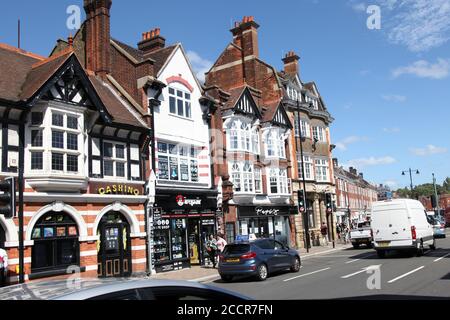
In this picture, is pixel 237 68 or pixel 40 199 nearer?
pixel 40 199

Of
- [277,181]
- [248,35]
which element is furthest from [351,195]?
[248,35]

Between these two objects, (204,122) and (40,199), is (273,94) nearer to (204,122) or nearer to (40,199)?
(204,122)

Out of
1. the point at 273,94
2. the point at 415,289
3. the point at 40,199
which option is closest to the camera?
the point at 415,289

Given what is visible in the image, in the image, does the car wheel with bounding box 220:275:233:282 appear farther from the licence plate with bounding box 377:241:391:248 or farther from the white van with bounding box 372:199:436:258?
the licence plate with bounding box 377:241:391:248

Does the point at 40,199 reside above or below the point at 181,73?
below

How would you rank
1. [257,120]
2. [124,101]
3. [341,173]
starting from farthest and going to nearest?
[341,173], [257,120], [124,101]

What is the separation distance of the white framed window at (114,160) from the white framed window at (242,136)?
387 inches

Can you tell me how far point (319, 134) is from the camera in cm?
4191

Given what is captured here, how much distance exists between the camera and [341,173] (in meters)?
68.4

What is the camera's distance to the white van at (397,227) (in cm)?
2084

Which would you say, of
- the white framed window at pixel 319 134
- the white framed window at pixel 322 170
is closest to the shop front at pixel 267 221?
the white framed window at pixel 322 170
